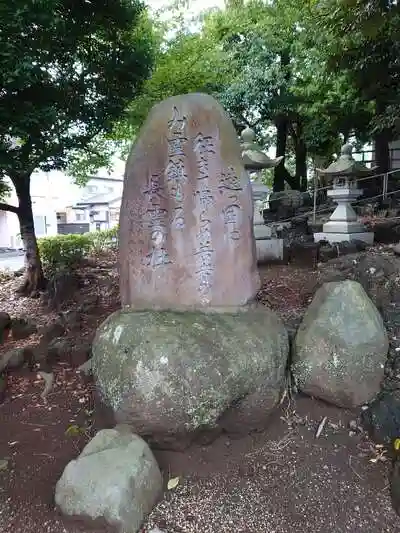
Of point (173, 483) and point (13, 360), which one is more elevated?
point (13, 360)

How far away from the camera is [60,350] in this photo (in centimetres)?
413

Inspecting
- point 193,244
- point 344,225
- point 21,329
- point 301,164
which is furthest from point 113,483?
point 301,164

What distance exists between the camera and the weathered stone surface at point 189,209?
9.99ft

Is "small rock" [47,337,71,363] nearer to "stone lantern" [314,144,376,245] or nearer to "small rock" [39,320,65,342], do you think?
"small rock" [39,320,65,342]

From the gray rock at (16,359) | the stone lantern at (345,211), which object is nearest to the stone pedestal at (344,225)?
the stone lantern at (345,211)

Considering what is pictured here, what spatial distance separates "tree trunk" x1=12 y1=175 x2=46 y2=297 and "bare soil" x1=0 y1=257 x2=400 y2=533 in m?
4.03

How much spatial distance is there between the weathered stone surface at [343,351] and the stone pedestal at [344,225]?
5.33 metres

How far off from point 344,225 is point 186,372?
651cm

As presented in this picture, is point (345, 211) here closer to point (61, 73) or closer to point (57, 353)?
point (61, 73)

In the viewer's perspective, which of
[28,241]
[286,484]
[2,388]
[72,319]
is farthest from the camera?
[28,241]

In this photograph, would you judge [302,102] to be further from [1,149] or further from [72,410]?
[72,410]

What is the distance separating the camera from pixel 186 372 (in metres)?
2.57

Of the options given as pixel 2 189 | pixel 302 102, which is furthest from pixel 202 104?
pixel 302 102

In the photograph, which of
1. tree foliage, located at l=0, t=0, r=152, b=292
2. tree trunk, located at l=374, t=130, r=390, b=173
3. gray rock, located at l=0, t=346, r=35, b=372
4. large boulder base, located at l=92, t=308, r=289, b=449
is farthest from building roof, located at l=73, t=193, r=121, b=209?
large boulder base, located at l=92, t=308, r=289, b=449
